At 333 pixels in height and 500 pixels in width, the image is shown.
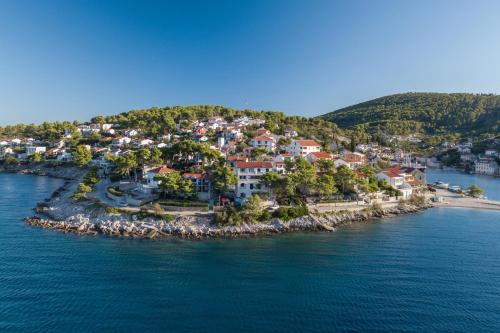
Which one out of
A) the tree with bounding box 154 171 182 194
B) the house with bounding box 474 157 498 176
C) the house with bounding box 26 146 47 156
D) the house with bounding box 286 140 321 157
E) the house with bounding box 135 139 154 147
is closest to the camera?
the tree with bounding box 154 171 182 194

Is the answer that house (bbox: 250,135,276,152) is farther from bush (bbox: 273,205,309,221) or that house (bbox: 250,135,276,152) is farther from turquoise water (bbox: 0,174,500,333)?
turquoise water (bbox: 0,174,500,333)

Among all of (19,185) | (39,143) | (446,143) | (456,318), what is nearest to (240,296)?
(456,318)

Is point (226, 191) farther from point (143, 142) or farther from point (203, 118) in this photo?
point (203, 118)

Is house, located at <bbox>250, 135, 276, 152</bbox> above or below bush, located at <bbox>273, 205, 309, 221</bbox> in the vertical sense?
above

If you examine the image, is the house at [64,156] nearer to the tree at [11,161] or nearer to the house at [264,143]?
the tree at [11,161]

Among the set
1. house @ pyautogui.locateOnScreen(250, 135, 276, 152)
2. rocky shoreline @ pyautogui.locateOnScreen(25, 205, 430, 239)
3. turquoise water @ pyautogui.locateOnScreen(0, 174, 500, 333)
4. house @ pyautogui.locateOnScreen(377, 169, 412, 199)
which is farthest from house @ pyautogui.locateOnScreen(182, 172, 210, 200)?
house @ pyautogui.locateOnScreen(377, 169, 412, 199)

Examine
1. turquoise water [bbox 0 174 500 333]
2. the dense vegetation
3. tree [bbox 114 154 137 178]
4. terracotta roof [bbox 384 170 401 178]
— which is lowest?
turquoise water [bbox 0 174 500 333]

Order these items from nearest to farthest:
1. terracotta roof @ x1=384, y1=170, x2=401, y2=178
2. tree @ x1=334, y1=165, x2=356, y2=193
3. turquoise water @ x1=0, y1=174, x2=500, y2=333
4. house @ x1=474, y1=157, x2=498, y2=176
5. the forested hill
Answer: turquoise water @ x1=0, y1=174, x2=500, y2=333 → tree @ x1=334, y1=165, x2=356, y2=193 → terracotta roof @ x1=384, y1=170, x2=401, y2=178 → house @ x1=474, y1=157, x2=498, y2=176 → the forested hill
